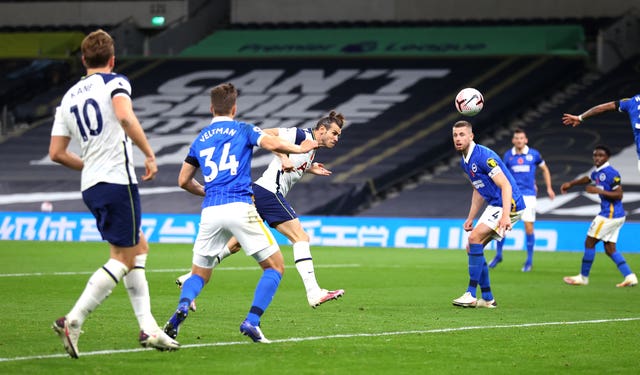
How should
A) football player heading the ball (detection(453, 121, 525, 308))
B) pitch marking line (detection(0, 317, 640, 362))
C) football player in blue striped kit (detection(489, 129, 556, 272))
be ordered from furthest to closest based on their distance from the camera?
1. football player in blue striped kit (detection(489, 129, 556, 272))
2. football player heading the ball (detection(453, 121, 525, 308))
3. pitch marking line (detection(0, 317, 640, 362))

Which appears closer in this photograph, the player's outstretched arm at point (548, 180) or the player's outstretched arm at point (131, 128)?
the player's outstretched arm at point (131, 128)

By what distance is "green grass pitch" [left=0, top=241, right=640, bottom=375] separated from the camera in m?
8.45

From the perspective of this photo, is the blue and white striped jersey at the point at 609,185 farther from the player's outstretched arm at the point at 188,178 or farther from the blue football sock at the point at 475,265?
the player's outstretched arm at the point at 188,178

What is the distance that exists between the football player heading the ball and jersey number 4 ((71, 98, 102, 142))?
19.1 ft

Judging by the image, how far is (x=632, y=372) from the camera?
327 inches

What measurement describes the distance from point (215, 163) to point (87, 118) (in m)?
1.30

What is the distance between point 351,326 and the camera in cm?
1104

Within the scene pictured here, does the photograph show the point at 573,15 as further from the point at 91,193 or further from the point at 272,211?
the point at 91,193

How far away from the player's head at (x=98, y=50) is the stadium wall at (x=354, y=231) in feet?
62.4

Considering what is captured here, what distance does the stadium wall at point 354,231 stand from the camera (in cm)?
2650

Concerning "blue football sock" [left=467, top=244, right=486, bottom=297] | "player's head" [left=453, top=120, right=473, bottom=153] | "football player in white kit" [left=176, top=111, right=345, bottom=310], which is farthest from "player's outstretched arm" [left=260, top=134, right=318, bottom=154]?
"blue football sock" [left=467, top=244, right=486, bottom=297]

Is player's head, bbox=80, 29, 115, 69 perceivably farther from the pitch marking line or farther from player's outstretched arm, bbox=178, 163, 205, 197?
the pitch marking line

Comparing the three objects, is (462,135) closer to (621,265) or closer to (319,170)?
(319,170)

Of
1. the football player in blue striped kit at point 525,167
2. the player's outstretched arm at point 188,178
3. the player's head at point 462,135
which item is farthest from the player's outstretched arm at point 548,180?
the player's outstretched arm at point 188,178
